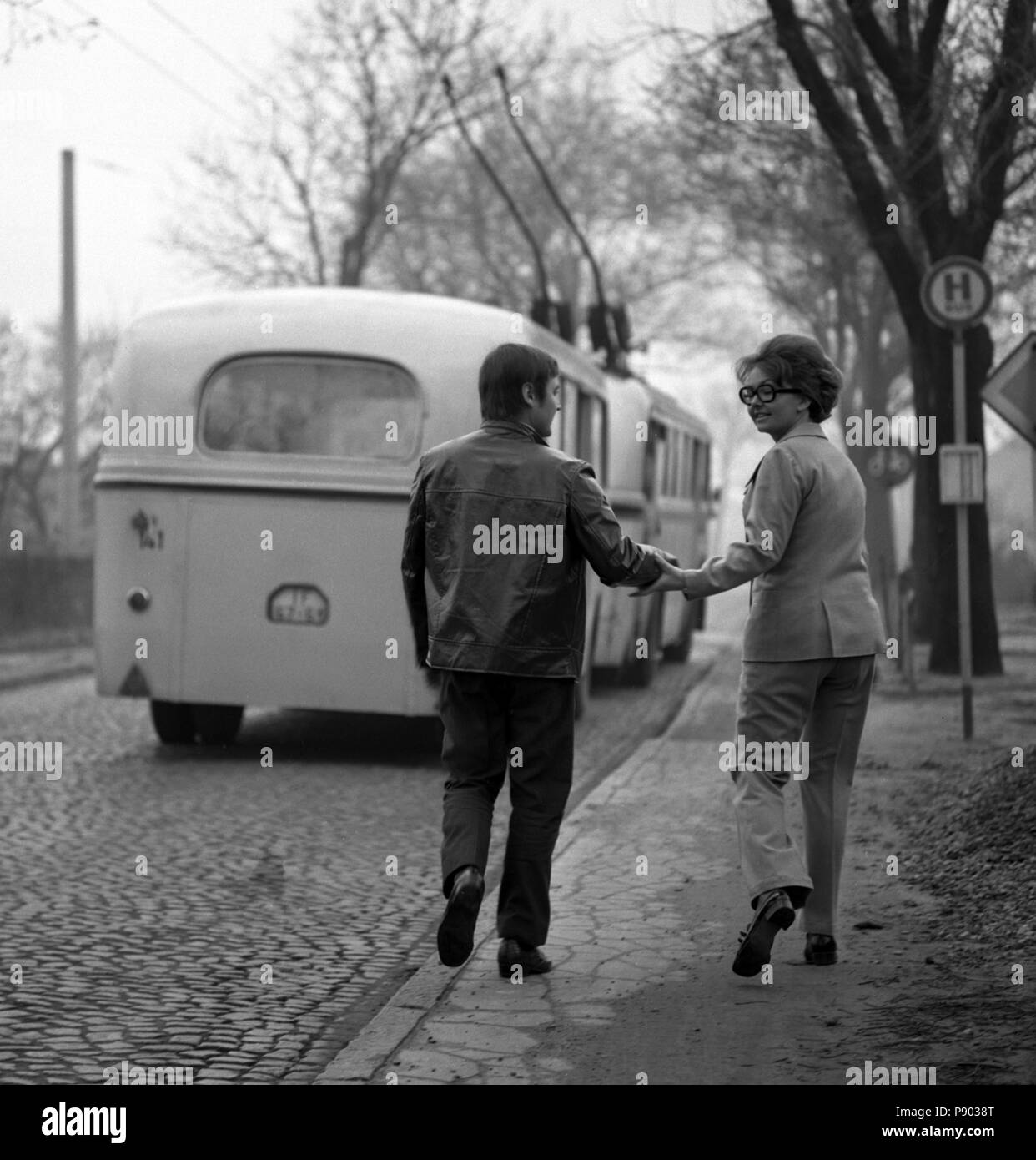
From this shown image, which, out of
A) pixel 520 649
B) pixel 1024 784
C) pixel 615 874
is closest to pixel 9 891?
pixel 615 874

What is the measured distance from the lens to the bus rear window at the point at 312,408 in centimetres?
1175

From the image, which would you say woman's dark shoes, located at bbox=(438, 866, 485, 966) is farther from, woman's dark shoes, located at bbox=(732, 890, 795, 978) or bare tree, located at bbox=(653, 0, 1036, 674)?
bare tree, located at bbox=(653, 0, 1036, 674)

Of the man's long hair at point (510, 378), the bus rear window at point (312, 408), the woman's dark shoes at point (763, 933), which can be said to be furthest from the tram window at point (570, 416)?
the woman's dark shoes at point (763, 933)

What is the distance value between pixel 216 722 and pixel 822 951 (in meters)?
7.14

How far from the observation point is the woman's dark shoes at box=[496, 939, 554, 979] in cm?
598

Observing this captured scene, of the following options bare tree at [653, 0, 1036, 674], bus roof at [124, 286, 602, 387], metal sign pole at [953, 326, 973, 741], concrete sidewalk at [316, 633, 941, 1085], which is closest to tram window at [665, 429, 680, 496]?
bare tree at [653, 0, 1036, 674]

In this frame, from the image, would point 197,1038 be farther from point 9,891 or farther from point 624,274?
point 624,274

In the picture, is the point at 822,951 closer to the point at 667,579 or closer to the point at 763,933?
the point at 763,933

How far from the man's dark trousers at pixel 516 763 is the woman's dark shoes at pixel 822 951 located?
0.79 m

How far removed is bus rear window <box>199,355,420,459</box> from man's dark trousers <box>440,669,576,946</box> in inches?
229

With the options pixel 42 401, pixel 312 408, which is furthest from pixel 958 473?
pixel 42 401

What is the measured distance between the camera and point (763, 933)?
225 inches
